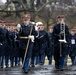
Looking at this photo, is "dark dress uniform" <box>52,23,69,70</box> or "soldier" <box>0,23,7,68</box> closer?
"dark dress uniform" <box>52,23,69,70</box>

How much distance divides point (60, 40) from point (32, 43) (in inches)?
55.2

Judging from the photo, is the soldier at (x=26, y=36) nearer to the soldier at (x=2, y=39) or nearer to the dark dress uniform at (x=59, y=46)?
the dark dress uniform at (x=59, y=46)

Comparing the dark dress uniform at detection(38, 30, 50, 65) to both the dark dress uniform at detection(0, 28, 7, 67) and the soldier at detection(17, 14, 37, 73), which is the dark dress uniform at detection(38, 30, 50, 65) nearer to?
the dark dress uniform at detection(0, 28, 7, 67)

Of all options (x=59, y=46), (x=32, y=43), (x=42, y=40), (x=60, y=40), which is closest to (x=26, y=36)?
(x=32, y=43)

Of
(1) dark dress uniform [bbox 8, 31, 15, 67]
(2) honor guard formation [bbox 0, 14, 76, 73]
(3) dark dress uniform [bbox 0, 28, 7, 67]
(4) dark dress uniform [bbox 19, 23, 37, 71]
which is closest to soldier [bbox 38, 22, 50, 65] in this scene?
(2) honor guard formation [bbox 0, 14, 76, 73]

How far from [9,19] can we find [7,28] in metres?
24.0

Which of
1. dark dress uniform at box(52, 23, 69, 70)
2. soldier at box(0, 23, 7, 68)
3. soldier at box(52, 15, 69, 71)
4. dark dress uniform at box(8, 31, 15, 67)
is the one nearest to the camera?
soldier at box(52, 15, 69, 71)

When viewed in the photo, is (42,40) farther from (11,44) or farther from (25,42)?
(25,42)

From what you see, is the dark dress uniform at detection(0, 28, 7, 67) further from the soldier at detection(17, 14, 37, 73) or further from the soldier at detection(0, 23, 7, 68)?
the soldier at detection(17, 14, 37, 73)

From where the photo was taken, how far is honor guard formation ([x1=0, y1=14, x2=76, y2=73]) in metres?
15.6

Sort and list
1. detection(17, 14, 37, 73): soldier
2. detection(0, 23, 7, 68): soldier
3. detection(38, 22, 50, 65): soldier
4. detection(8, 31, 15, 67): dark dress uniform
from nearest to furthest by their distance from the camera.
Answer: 1. detection(17, 14, 37, 73): soldier
2. detection(0, 23, 7, 68): soldier
3. detection(8, 31, 15, 67): dark dress uniform
4. detection(38, 22, 50, 65): soldier

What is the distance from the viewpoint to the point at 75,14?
145ft

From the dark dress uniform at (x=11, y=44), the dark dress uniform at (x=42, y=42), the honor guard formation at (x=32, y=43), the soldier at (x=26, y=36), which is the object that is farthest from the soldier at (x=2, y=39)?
the soldier at (x=26, y=36)

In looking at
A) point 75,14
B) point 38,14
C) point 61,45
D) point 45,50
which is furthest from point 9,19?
point 61,45
